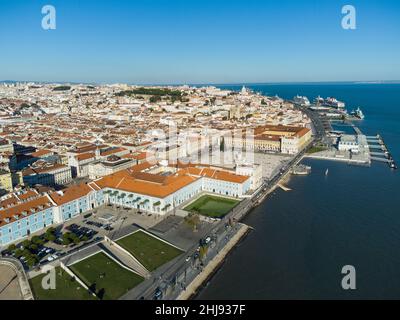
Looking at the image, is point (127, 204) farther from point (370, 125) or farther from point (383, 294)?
point (370, 125)

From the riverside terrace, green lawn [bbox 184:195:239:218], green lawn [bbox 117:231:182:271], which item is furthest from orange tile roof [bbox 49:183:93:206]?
green lawn [bbox 184:195:239:218]

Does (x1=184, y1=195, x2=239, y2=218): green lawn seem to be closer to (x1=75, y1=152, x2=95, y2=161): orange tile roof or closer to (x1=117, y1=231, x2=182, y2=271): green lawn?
(x1=117, y1=231, x2=182, y2=271): green lawn

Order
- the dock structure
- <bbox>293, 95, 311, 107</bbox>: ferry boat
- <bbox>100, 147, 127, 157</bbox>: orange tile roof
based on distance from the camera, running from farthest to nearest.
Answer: <bbox>293, 95, 311, 107</bbox>: ferry boat
the dock structure
<bbox>100, 147, 127, 157</bbox>: orange tile roof

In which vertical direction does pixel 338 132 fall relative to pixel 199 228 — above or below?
above

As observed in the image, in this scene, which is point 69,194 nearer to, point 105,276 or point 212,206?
point 105,276

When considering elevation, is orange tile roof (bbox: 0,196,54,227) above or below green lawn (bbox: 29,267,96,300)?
above

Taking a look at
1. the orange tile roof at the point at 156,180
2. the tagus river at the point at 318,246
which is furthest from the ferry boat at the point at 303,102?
the orange tile roof at the point at 156,180
